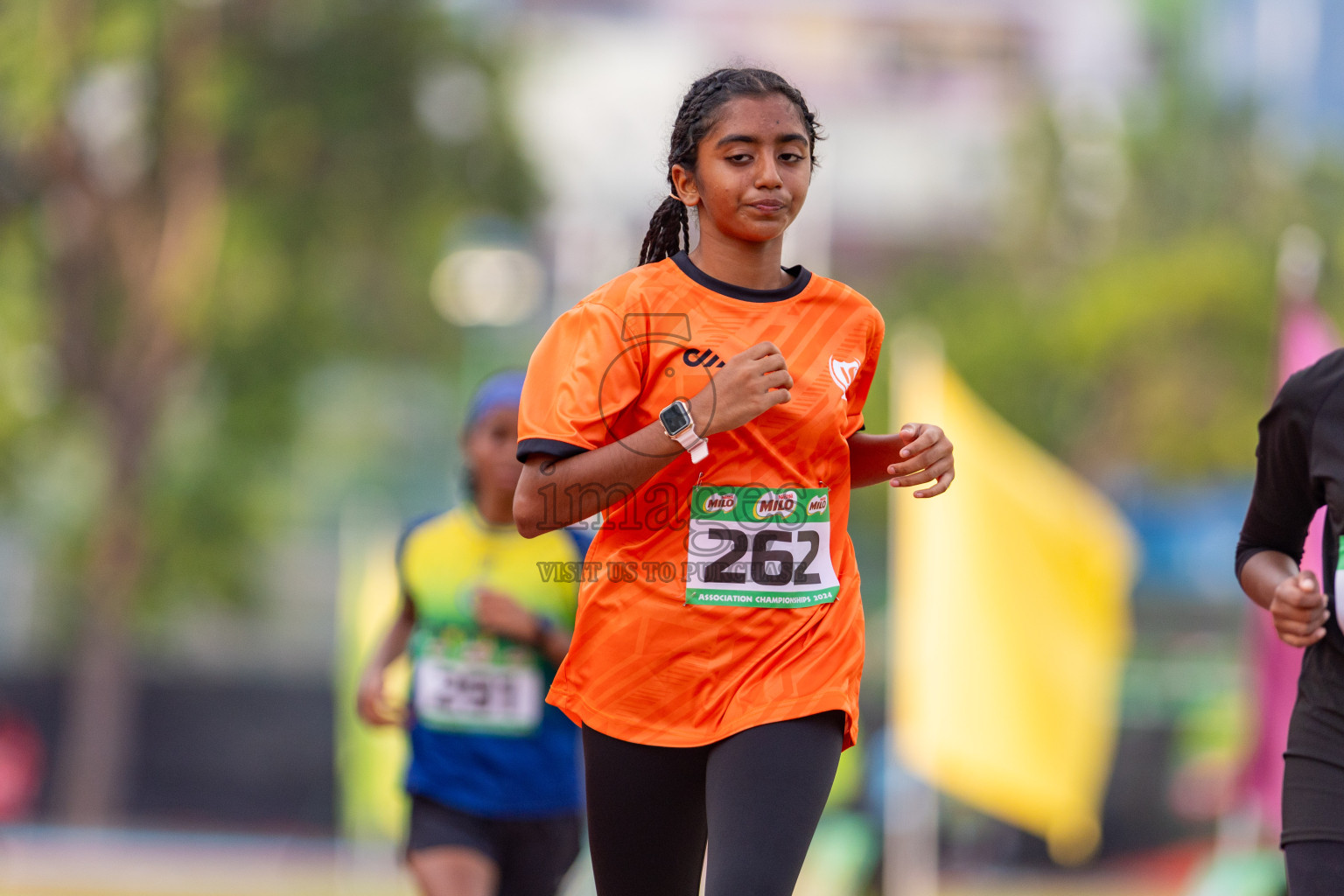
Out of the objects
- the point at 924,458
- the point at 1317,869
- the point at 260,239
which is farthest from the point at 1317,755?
the point at 260,239

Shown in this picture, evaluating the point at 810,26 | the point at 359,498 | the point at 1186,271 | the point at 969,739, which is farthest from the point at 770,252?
the point at 810,26

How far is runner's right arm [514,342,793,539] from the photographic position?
115 inches

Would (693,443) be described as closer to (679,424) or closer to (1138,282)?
(679,424)

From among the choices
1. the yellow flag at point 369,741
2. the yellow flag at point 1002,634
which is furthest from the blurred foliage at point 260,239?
the yellow flag at point 1002,634

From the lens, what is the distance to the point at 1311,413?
10.4 ft

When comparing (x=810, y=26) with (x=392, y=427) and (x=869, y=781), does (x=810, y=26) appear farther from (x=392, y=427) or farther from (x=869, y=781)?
(x=869, y=781)

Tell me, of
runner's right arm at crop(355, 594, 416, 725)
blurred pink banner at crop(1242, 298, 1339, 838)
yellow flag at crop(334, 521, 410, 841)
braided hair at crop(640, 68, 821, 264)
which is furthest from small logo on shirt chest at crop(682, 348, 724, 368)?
yellow flag at crop(334, 521, 410, 841)

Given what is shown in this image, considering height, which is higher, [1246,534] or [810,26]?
[810,26]

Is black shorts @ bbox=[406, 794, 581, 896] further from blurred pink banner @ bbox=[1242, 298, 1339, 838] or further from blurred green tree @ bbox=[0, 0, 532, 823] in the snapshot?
blurred green tree @ bbox=[0, 0, 532, 823]

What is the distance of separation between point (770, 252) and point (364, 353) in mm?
18516

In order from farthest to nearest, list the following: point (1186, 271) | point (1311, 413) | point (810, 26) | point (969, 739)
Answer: point (810, 26) → point (1186, 271) → point (969, 739) → point (1311, 413)

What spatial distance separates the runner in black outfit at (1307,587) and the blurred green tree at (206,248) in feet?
54.6

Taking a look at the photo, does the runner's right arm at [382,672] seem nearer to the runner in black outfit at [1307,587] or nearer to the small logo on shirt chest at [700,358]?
the small logo on shirt chest at [700,358]

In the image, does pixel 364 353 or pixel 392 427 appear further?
pixel 392 427
